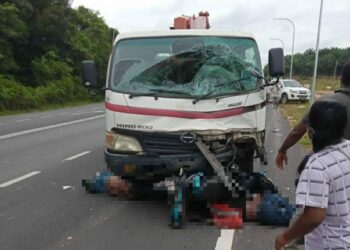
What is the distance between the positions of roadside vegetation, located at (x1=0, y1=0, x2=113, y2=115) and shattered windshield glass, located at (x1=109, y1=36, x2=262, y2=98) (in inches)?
1069

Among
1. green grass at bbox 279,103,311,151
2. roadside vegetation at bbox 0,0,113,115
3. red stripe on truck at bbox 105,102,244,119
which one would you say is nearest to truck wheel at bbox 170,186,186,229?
red stripe on truck at bbox 105,102,244,119

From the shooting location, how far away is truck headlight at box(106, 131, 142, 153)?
649 cm

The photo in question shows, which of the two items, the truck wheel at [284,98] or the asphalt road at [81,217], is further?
the truck wheel at [284,98]

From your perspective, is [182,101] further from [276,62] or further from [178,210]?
[276,62]

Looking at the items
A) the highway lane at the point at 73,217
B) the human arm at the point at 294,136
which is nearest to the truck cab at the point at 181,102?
the highway lane at the point at 73,217

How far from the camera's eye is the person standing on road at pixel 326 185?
2654 millimetres

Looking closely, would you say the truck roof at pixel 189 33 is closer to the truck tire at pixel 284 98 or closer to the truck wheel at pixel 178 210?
the truck wheel at pixel 178 210

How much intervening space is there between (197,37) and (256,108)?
1241mm

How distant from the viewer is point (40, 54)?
46.9 m

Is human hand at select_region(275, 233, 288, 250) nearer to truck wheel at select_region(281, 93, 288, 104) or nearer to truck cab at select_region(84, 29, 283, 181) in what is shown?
truck cab at select_region(84, 29, 283, 181)

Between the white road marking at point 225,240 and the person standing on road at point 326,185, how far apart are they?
2568 mm

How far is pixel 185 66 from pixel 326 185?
440 cm

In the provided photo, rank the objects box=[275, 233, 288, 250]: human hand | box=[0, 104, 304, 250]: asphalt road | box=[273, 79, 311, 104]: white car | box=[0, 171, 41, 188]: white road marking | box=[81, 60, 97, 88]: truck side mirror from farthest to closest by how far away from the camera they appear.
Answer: box=[273, 79, 311, 104]: white car
box=[0, 171, 41, 188]: white road marking
box=[81, 60, 97, 88]: truck side mirror
box=[0, 104, 304, 250]: asphalt road
box=[275, 233, 288, 250]: human hand

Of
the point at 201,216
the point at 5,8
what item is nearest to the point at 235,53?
the point at 201,216
